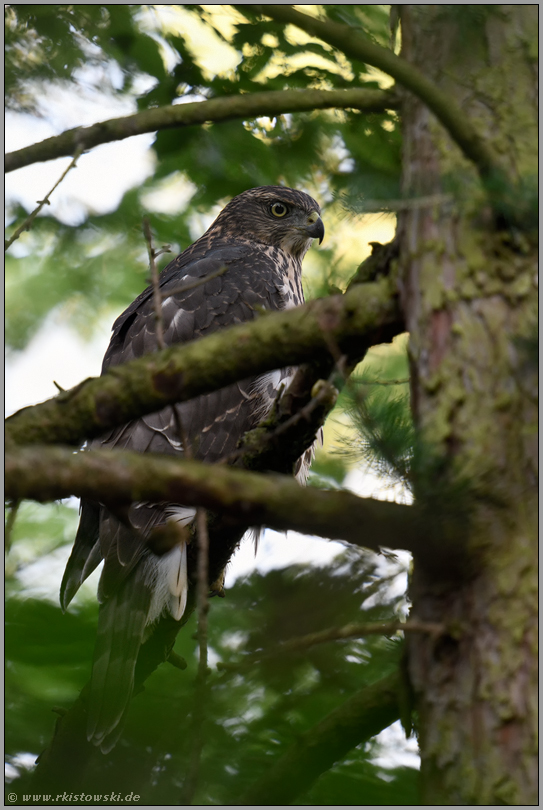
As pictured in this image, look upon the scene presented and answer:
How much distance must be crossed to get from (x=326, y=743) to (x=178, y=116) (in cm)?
239

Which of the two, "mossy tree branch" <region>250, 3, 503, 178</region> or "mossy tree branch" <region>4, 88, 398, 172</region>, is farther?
"mossy tree branch" <region>4, 88, 398, 172</region>

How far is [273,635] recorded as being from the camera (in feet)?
7.89

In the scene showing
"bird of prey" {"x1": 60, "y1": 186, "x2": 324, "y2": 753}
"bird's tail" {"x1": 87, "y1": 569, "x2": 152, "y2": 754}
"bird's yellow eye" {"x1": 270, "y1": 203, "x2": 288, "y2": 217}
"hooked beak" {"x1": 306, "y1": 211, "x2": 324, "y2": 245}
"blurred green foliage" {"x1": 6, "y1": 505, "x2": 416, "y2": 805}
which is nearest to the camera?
"blurred green foliage" {"x1": 6, "y1": 505, "x2": 416, "y2": 805}

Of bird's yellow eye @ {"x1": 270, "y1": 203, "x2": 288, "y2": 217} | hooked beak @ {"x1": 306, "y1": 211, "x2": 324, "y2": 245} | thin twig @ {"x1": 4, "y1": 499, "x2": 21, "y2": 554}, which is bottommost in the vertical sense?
thin twig @ {"x1": 4, "y1": 499, "x2": 21, "y2": 554}

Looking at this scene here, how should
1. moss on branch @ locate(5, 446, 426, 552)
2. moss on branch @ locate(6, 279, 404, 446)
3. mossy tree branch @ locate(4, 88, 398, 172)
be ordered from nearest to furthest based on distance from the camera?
1. moss on branch @ locate(5, 446, 426, 552)
2. moss on branch @ locate(6, 279, 404, 446)
3. mossy tree branch @ locate(4, 88, 398, 172)

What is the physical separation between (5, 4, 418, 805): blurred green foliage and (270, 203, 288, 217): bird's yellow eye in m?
0.46

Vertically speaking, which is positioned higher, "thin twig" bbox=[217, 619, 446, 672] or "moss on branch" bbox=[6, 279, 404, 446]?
"moss on branch" bbox=[6, 279, 404, 446]

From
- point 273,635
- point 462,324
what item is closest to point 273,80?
point 462,324

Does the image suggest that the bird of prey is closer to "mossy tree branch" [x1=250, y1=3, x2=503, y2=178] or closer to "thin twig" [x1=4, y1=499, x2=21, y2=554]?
"thin twig" [x1=4, y1=499, x2=21, y2=554]

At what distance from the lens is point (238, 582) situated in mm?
3555

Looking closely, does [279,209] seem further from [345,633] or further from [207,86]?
[345,633]

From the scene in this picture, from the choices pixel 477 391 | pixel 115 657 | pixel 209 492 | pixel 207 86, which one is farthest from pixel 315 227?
pixel 209 492

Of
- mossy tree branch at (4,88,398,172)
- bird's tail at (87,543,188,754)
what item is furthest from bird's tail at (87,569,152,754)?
mossy tree branch at (4,88,398,172)

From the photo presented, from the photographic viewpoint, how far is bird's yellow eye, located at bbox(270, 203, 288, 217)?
19.0ft
